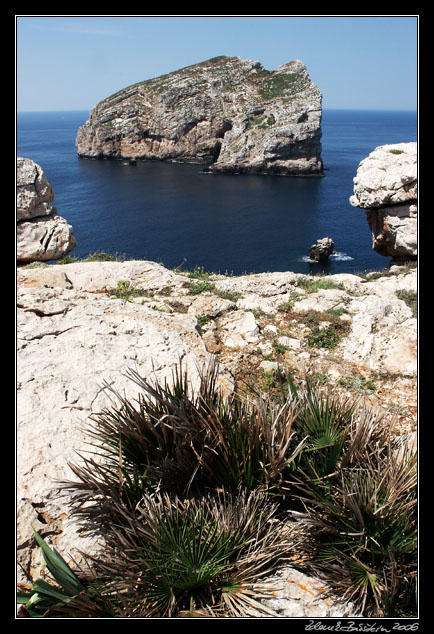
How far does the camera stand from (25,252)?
13430 millimetres

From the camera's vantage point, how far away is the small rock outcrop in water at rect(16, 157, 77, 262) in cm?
1365

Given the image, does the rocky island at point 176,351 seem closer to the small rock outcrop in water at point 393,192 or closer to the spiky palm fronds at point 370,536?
A: the spiky palm fronds at point 370,536

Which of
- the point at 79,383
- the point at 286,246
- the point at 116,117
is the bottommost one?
the point at 79,383

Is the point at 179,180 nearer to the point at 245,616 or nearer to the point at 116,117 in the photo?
the point at 116,117

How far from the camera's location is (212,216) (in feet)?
238

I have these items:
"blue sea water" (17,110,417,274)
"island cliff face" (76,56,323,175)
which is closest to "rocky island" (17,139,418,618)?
"blue sea water" (17,110,417,274)

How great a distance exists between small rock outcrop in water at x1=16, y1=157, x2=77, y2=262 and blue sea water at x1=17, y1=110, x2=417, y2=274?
23.7 meters

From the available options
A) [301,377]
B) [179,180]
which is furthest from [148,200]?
[301,377]

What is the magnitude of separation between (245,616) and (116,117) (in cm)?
13118

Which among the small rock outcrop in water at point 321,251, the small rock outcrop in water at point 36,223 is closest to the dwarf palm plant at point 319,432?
the small rock outcrop in water at point 36,223

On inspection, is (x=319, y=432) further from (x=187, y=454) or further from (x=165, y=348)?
(x=165, y=348)

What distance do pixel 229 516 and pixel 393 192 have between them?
20.0 meters

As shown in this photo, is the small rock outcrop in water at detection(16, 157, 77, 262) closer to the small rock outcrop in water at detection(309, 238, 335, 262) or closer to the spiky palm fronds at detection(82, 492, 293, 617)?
the spiky palm fronds at detection(82, 492, 293, 617)

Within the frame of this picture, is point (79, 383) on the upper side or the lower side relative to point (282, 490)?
upper
